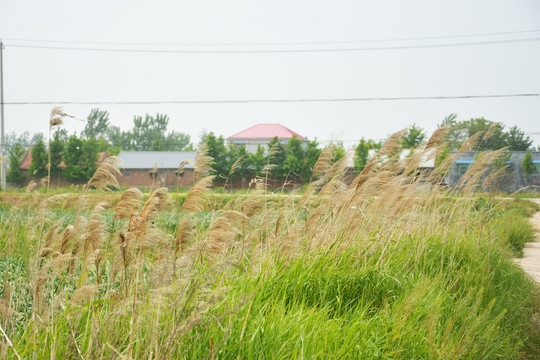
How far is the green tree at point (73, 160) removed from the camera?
41969 mm

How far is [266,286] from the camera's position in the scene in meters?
2.99

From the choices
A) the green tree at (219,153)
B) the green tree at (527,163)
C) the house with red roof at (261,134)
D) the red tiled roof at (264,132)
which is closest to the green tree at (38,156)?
the green tree at (219,153)

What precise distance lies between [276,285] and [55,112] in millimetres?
1888

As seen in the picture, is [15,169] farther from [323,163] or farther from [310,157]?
[323,163]

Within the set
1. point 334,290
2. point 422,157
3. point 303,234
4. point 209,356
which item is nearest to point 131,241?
point 209,356

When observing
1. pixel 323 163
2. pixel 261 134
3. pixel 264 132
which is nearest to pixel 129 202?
pixel 323 163

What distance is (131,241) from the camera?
7.54ft

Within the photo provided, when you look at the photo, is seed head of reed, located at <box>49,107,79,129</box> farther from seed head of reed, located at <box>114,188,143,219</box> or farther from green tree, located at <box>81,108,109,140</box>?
green tree, located at <box>81,108,109,140</box>

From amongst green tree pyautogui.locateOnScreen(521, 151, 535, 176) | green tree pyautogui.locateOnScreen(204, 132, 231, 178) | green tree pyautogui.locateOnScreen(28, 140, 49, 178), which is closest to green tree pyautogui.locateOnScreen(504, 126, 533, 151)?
green tree pyautogui.locateOnScreen(521, 151, 535, 176)

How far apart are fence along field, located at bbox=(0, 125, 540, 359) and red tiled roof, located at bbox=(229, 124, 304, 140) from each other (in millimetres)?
55934

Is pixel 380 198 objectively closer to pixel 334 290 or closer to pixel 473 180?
A: pixel 334 290

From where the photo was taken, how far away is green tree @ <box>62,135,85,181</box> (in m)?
42.0

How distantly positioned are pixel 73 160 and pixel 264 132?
2684cm

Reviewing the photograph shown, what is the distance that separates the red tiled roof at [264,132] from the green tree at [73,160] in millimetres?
23495
